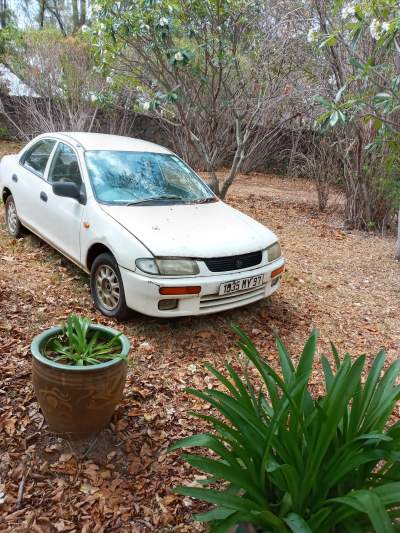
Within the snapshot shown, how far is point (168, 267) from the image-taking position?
3672 mm

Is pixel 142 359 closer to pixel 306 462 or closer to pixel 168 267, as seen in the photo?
pixel 168 267

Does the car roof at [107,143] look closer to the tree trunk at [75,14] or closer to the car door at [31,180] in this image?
the car door at [31,180]

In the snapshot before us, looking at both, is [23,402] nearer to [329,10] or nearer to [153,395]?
[153,395]

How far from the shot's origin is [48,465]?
249 cm

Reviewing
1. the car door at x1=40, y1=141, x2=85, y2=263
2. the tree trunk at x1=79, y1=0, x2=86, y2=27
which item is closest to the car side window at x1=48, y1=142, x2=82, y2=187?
the car door at x1=40, y1=141, x2=85, y2=263

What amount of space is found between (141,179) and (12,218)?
2.25 m

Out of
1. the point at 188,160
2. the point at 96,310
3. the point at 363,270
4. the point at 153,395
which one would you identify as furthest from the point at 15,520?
the point at 188,160

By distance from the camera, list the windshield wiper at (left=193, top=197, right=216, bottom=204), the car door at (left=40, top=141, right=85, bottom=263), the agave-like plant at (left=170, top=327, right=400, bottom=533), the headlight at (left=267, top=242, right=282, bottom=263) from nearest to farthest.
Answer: the agave-like plant at (left=170, top=327, right=400, bottom=533) → the headlight at (left=267, top=242, right=282, bottom=263) → the car door at (left=40, top=141, right=85, bottom=263) → the windshield wiper at (left=193, top=197, right=216, bottom=204)

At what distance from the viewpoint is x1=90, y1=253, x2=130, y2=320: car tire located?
394cm

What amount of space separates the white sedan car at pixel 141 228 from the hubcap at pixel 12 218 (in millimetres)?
313

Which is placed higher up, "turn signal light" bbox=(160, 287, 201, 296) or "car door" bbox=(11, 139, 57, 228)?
"car door" bbox=(11, 139, 57, 228)

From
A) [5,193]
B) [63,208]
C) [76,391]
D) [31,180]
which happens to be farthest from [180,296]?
[5,193]

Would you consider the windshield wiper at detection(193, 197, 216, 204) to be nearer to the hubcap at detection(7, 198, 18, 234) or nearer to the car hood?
the car hood

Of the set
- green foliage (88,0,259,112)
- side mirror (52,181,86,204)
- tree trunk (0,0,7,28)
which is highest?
tree trunk (0,0,7,28)
